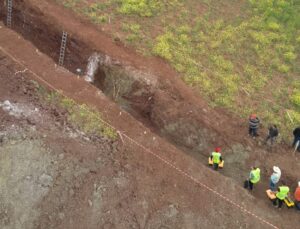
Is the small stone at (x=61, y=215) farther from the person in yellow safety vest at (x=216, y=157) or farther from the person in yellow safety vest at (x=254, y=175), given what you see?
the person in yellow safety vest at (x=254, y=175)

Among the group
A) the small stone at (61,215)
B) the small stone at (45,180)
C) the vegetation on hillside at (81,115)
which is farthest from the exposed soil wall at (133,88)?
the small stone at (61,215)

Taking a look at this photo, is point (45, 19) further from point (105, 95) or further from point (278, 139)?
point (278, 139)

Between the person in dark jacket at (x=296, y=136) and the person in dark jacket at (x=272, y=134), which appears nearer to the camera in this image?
the person in dark jacket at (x=296, y=136)

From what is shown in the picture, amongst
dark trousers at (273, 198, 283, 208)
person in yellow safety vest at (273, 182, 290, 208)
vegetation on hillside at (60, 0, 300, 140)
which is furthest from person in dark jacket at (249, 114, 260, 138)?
dark trousers at (273, 198, 283, 208)

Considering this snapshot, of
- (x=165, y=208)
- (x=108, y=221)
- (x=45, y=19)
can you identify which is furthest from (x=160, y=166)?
(x=45, y=19)

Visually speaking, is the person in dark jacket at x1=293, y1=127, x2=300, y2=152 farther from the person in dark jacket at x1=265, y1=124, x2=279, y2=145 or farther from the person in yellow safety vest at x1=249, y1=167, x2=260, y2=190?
the person in yellow safety vest at x1=249, y1=167, x2=260, y2=190

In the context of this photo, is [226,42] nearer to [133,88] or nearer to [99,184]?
[133,88]

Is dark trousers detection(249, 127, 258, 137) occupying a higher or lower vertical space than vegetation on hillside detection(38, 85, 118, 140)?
higher
